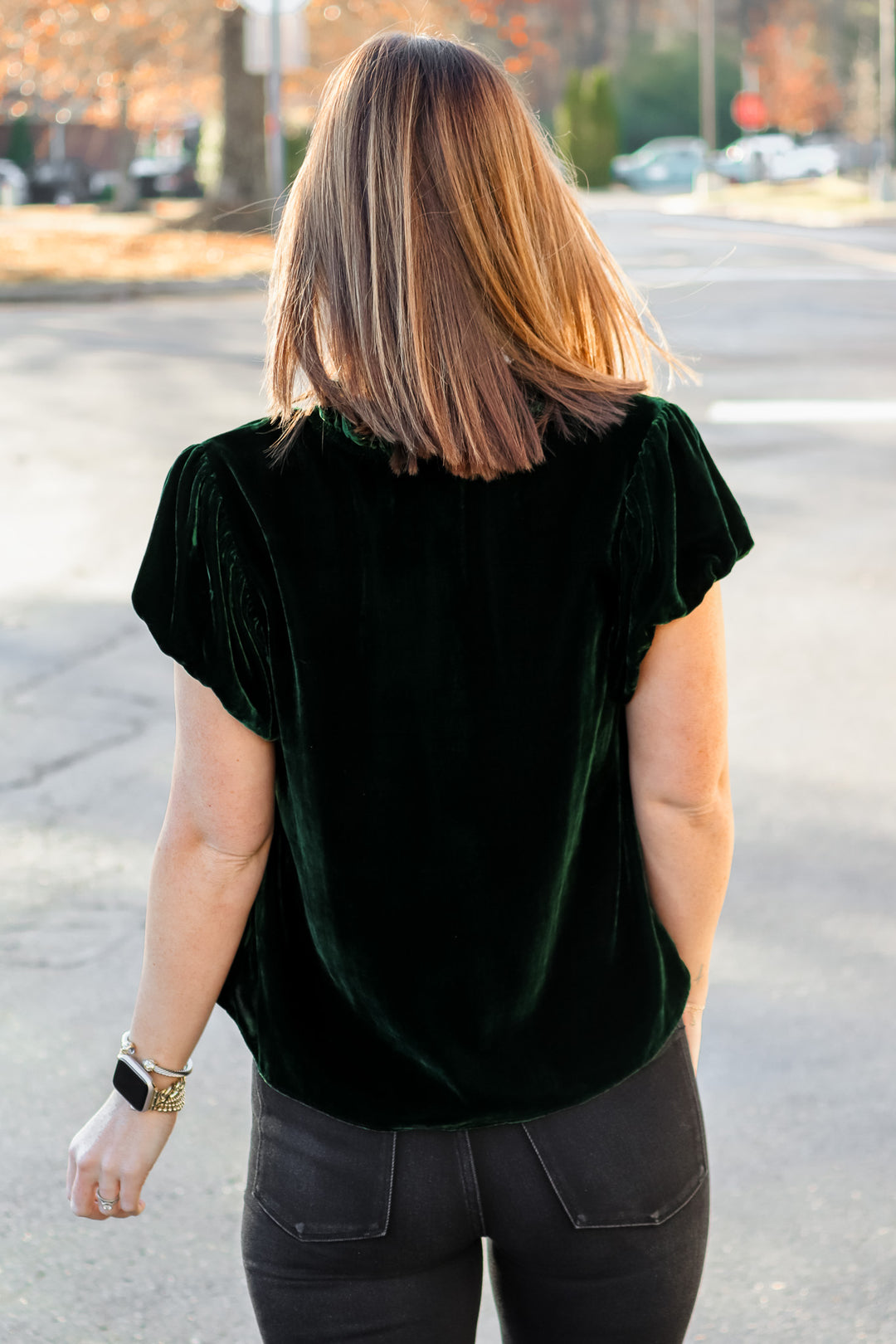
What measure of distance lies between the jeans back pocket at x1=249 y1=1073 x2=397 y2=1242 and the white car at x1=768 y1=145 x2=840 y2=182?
53437mm

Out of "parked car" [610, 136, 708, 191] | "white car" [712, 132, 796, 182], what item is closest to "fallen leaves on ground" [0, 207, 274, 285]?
"parked car" [610, 136, 708, 191]

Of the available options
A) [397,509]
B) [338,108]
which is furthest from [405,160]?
[397,509]

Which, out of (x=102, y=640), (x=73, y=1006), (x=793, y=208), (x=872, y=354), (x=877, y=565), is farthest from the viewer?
(x=793, y=208)

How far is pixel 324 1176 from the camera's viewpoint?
136 centimetres

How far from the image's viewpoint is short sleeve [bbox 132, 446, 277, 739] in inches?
51.8

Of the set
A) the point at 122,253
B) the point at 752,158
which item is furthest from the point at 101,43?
the point at 752,158

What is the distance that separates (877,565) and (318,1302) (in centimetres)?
605

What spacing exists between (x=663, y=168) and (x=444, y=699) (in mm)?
54209

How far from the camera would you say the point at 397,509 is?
1.29 meters

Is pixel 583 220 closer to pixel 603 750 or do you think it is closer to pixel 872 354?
pixel 603 750

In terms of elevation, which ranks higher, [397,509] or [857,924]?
[397,509]

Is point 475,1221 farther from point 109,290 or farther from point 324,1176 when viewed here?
point 109,290

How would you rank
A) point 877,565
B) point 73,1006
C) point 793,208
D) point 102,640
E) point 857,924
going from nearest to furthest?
point 73,1006
point 857,924
point 102,640
point 877,565
point 793,208

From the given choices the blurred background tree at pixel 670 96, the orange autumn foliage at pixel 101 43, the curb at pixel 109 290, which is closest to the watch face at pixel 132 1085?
the curb at pixel 109 290
